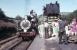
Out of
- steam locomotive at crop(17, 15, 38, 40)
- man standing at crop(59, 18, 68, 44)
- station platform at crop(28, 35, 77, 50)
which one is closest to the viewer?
station platform at crop(28, 35, 77, 50)

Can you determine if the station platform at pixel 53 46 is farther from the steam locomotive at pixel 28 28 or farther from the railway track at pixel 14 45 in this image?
the steam locomotive at pixel 28 28

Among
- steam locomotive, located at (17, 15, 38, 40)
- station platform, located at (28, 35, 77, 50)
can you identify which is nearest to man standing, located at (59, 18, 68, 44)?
station platform, located at (28, 35, 77, 50)

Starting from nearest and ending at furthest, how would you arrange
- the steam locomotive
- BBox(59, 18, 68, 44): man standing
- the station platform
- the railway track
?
the station platform, BBox(59, 18, 68, 44): man standing, the railway track, the steam locomotive

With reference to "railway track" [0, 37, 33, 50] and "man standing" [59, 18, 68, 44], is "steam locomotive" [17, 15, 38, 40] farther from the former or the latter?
"man standing" [59, 18, 68, 44]

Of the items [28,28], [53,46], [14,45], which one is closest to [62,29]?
[53,46]

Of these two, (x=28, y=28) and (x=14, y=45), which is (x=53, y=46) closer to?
(x=14, y=45)

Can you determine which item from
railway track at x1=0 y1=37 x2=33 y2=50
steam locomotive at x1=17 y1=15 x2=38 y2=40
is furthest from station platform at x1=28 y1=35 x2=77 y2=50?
steam locomotive at x1=17 y1=15 x2=38 y2=40

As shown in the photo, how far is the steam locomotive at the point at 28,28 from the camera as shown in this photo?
24094 mm

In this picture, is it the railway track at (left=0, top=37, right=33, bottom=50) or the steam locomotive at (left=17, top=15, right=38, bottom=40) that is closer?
the railway track at (left=0, top=37, right=33, bottom=50)

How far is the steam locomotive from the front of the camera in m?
24.1

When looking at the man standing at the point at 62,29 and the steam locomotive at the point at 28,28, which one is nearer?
the man standing at the point at 62,29

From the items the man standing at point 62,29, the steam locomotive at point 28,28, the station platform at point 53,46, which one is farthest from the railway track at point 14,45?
the man standing at point 62,29

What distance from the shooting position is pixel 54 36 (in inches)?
561

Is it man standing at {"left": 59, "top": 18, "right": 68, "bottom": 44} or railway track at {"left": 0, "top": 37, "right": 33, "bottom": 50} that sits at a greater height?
man standing at {"left": 59, "top": 18, "right": 68, "bottom": 44}
